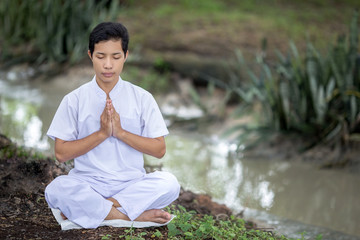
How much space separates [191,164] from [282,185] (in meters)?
0.94

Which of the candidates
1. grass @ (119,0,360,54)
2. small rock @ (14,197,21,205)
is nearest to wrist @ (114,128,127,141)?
small rock @ (14,197,21,205)

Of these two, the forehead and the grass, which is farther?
the grass

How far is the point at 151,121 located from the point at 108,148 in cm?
26

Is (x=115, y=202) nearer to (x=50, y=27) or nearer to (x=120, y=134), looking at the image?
(x=120, y=134)

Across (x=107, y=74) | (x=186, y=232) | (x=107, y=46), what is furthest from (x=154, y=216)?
(x=107, y=46)

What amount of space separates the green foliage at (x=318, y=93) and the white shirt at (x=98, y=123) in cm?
305

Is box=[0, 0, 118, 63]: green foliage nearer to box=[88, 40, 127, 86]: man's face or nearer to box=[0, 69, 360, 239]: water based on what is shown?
box=[0, 69, 360, 239]: water

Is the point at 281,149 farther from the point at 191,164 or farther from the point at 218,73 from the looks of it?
the point at 218,73

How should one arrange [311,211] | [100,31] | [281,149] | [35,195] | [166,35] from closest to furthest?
[100,31]
[35,195]
[311,211]
[281,149]
[166,35]

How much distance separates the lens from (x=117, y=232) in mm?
2660

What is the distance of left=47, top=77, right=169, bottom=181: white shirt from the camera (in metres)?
2.64

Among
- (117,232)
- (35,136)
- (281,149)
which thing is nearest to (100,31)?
(117,232)

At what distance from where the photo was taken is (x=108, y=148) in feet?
8.70

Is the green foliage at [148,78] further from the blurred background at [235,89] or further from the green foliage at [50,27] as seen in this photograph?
the green foliage at [50,27]
